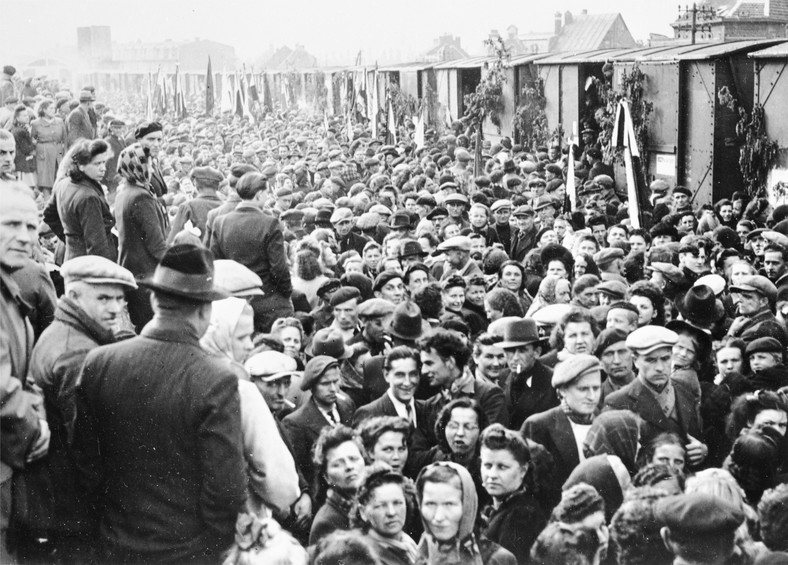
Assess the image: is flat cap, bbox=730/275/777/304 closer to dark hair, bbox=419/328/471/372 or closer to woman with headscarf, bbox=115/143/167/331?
dark hair, bbox=419/328/471/372

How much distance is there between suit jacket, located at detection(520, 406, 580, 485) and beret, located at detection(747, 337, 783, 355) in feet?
5.32

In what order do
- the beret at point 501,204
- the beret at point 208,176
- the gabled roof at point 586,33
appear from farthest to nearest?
1. the gabled roof at point 586,33
2. the beret at point 501,204
3. the beret at point 208,176

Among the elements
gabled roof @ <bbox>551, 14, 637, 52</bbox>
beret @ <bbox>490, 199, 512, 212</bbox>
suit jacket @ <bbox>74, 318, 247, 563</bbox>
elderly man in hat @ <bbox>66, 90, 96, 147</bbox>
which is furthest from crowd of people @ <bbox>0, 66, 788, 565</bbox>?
gabled roof @ <bbox>551, 14, 637, 52</bbox>

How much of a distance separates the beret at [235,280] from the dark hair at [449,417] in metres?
1.44

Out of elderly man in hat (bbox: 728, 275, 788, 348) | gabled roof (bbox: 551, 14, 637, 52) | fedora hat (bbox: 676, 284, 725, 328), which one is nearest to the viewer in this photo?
elderly man in hat (bbox: 728, 275, 788, 348)

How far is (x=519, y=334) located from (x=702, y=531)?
285cm

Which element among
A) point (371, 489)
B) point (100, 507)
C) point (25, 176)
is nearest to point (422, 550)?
point (371, 489)

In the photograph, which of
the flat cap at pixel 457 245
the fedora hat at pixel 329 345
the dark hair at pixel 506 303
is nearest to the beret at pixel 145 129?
the fedora hat at pixel 329 345

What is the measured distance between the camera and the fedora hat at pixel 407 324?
684cm

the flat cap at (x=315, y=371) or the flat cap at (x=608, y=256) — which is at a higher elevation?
the flat cap at (x=608, y=256)

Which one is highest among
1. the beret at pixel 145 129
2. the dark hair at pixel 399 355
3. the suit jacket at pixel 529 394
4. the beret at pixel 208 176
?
the beret at pixel 145 129

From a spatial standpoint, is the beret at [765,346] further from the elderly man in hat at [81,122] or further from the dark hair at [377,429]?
the elderly man in hat at [81,122]

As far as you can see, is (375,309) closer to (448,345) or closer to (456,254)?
(448,345)

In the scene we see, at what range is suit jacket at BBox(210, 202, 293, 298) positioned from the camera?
24.5 ft
